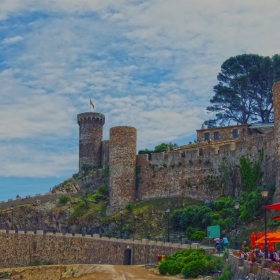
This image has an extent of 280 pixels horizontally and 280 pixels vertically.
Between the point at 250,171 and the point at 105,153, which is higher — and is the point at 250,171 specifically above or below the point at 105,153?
below

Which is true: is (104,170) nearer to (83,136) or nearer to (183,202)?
(83,136)

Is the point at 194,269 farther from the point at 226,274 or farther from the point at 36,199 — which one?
the point at 36,199

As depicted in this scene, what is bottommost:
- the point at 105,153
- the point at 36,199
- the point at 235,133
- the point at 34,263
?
the point at 34,263

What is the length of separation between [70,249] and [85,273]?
37.1 feet

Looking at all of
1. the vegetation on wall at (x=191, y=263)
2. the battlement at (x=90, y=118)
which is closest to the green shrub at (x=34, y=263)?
the vegetation on wall at (x=191, y=263)

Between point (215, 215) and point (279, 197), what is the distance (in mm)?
7556

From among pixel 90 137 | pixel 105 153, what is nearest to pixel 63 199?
pixel 105 153

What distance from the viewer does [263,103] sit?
7244 cm

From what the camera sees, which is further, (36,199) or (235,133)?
(36,199)

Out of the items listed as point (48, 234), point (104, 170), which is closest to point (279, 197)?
point (48, 234)

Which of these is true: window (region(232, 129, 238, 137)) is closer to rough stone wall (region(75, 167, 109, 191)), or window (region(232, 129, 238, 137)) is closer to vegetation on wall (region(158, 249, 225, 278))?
rough stone wall (region(75, 167, 109, 191))

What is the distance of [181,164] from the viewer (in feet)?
191

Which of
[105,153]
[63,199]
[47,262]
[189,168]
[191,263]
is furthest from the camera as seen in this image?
[105,153]

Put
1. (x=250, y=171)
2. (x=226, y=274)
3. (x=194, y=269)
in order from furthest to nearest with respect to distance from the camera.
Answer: (x=250, y=171) < (x=194, y=269) < (x=226, y=274)
